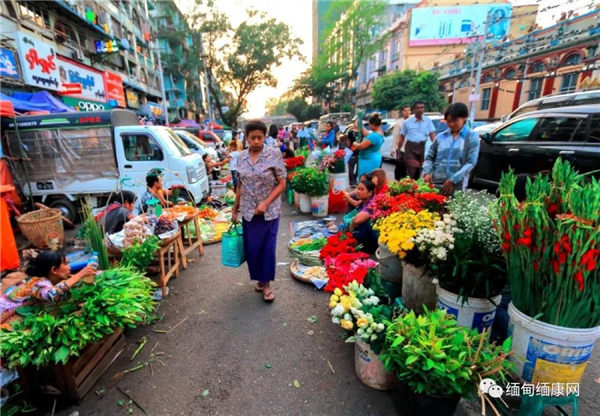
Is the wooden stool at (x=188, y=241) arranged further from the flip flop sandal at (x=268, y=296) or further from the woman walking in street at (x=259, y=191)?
the flip flop sandal at (x=268, y=296)

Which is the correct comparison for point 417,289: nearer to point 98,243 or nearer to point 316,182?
point 98,243

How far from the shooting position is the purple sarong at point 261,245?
3.02 m

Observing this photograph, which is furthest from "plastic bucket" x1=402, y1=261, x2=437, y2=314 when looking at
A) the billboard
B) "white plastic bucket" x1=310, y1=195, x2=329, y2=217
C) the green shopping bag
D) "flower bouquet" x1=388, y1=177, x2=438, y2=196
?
the billboard

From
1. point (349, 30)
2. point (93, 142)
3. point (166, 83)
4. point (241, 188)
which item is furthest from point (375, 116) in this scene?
point (166, 83)

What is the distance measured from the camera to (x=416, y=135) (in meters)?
5.71

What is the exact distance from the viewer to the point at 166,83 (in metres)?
34.6

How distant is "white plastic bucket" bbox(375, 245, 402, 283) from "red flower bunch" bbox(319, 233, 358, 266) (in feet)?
0.96

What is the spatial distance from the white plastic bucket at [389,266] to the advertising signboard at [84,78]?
13.8 m

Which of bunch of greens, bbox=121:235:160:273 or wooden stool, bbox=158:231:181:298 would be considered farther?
wooden stool, bbox=158:231:181:298

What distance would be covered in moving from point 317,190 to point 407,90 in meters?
21.5

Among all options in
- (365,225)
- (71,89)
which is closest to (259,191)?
(365,225)

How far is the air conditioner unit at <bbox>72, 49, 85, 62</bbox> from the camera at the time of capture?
15.1 metres

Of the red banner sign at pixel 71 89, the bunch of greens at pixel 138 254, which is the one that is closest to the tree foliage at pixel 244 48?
the red banner sign at pixel 71 89

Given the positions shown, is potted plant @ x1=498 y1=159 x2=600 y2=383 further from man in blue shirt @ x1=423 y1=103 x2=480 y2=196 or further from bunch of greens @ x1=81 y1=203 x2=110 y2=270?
bunch of greens @ x1=81 y1=203 x2=110 y2=270
